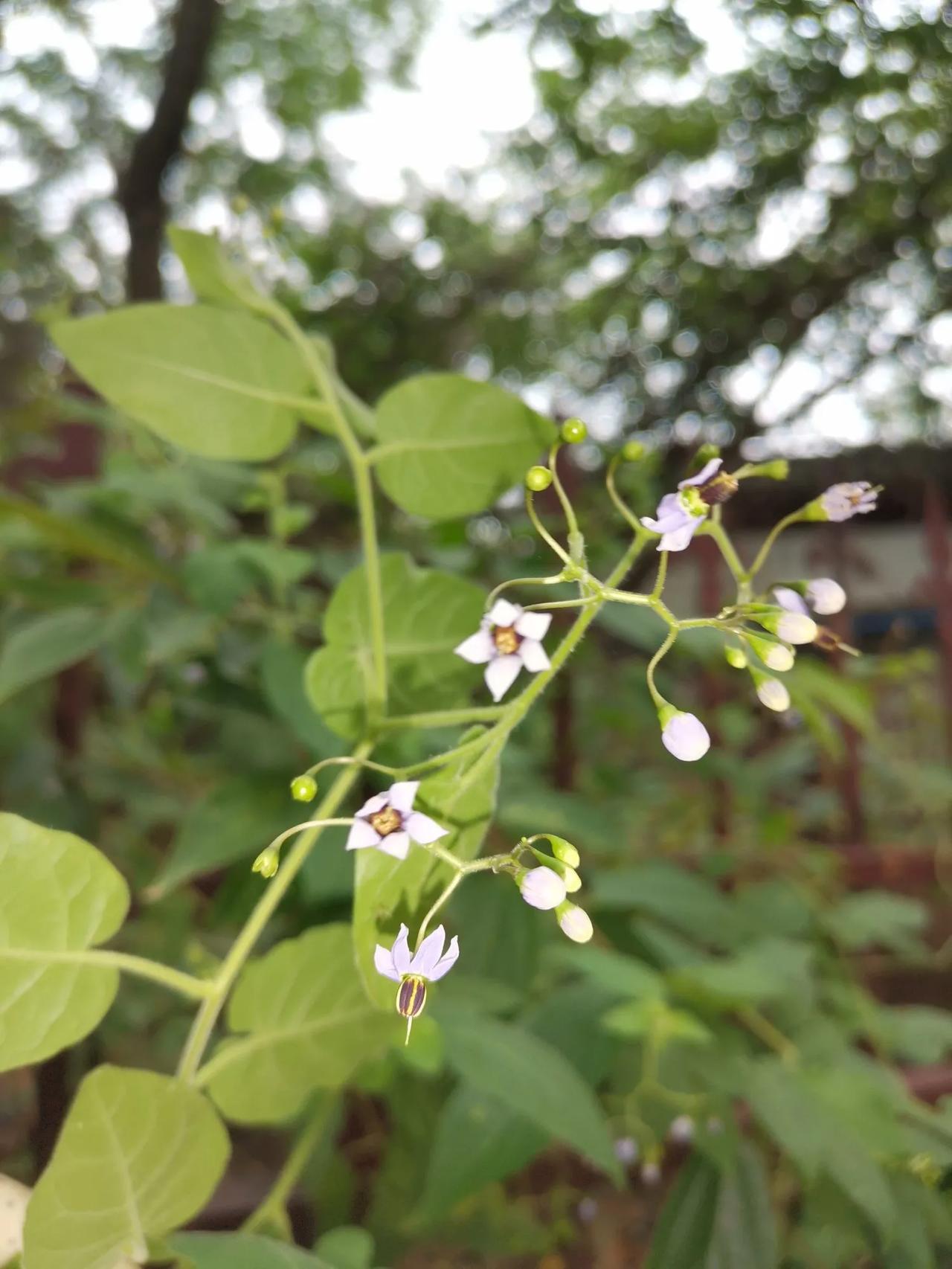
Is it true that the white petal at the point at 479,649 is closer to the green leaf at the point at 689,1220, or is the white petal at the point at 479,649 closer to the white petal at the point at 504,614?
the white petal at the point at 504,614

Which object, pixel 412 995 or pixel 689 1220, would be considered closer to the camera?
pixel 412 995

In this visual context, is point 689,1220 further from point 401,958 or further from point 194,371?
point 194,371

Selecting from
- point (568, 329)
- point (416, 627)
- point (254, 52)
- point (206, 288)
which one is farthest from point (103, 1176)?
point (254, 52)

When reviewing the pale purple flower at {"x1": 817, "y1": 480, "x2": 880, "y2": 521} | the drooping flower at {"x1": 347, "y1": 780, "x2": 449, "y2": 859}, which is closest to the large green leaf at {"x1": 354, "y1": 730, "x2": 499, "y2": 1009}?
the drooping flower at {"x1": 347, "y1": 780, "x2": 449, "y2": 859}

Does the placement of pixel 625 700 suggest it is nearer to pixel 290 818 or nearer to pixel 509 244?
pixel 290 818

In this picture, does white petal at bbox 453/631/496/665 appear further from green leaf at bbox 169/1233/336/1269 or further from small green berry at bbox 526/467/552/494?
green leaf at bbox 169/1233/336/1269

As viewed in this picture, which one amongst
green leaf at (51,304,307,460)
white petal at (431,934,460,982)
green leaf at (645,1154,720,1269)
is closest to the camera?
white petal at (431,934,460,982)

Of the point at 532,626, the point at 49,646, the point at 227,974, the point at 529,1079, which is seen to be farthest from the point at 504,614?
the point at 49,646
